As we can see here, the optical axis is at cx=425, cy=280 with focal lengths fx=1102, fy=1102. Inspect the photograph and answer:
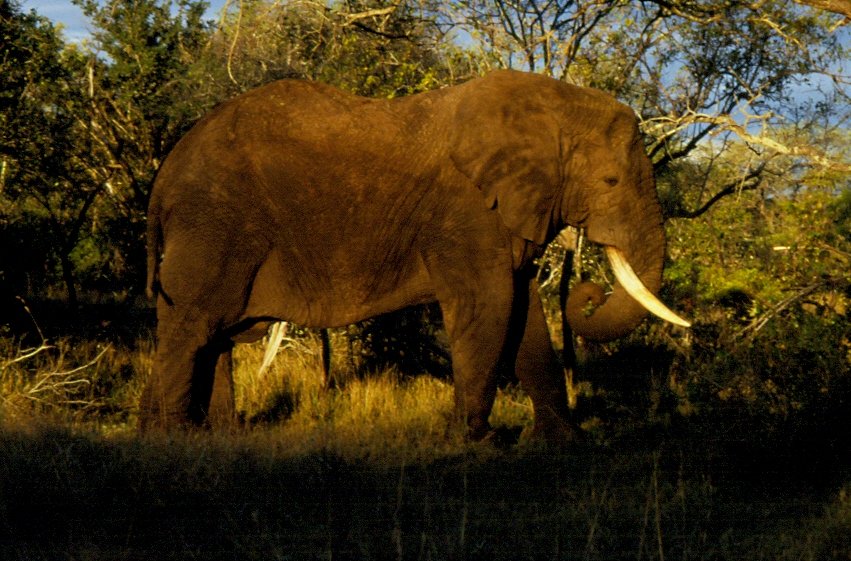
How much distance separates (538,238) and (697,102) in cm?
362

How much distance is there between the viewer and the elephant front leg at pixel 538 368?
26.8ft

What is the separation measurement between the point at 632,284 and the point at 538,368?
1.00 meters

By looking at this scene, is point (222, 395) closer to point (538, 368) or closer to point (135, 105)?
point (538, 368)

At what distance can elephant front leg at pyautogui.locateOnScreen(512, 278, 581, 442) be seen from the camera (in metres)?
8.16

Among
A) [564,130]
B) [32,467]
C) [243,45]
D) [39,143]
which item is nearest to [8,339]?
[39,143]

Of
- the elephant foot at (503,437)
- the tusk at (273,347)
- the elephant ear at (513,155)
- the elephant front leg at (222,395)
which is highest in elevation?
the elephant ear at (513,155)

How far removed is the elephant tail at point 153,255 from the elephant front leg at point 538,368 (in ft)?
8.86

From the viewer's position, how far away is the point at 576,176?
8.07m

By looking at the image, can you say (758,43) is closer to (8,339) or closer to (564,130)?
(564,130)

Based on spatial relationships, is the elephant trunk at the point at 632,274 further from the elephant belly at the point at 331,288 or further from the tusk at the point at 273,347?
the tusk at the point at 273,347

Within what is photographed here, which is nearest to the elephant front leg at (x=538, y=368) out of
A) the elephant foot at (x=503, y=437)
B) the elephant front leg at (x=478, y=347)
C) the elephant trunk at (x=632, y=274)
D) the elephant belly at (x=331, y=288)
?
the elephant foot at (x=503, y=437)

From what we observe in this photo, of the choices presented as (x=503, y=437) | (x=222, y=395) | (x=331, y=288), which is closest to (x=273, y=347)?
(x=222, y=395)

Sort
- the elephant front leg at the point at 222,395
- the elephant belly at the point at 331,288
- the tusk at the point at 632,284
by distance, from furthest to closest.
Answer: the elephant front leg at the point at 222,395, the elephant belly at the point at 331,288, the tusk at the point at 632,284

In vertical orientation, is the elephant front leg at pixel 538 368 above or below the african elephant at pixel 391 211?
below
